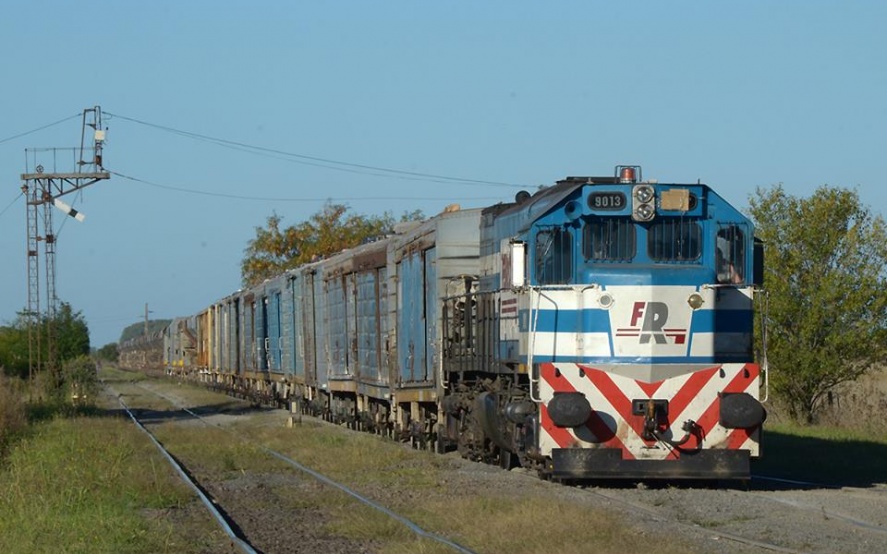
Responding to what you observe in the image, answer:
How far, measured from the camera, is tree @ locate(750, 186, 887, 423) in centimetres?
2503

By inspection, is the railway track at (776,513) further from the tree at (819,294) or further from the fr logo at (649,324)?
the tree at (819,294)

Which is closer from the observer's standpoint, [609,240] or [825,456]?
[609,240]

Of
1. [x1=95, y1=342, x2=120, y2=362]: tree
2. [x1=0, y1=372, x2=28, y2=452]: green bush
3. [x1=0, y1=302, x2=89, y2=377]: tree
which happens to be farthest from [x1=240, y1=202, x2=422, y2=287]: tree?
[x1=95, y1=342, x2=120, y2=362]: tree

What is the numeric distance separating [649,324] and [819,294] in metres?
13.3

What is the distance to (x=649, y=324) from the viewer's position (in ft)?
43.2

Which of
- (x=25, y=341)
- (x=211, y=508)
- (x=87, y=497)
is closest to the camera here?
(x=211, y=508)

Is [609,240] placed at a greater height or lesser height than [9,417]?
greater

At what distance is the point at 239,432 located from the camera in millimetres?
26578

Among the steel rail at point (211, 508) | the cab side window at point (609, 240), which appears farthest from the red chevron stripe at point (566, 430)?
the steel rail at point (211, 508)

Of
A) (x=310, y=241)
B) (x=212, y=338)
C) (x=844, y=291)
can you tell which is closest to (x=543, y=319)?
(x=844, y=291)

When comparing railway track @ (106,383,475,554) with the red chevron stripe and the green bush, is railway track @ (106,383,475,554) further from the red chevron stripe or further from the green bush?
the green bush

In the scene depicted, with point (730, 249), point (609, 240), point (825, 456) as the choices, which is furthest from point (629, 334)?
point (825, 456)

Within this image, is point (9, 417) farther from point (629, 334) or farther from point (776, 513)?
point (776, 513)

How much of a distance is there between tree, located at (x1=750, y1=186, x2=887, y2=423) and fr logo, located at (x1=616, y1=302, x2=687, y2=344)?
1291 centimetres
